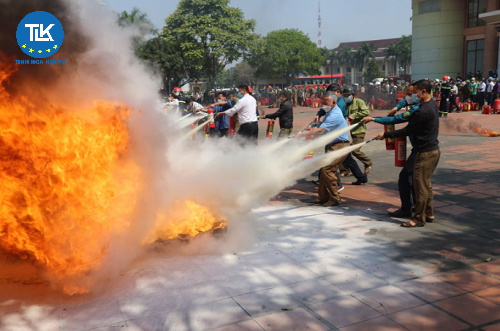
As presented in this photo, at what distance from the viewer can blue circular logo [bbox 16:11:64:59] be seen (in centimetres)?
413

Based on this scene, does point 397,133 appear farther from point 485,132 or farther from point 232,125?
point 485,132

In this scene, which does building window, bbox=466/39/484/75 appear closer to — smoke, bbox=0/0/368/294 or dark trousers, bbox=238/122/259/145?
dark trousers, bbox=238/122/259/145

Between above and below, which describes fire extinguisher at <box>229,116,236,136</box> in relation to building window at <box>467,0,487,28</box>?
below

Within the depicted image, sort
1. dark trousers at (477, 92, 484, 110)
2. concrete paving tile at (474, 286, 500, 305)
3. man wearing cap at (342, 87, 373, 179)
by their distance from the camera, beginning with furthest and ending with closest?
dark trousers at (477, 92, 484, 110), man wearing cap at (342, 87, 373, 179), concrete paving tile at (474, 286, 500, 305)

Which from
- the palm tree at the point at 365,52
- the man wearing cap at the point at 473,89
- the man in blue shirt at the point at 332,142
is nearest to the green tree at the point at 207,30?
the man wearing cap at the point at 473,89

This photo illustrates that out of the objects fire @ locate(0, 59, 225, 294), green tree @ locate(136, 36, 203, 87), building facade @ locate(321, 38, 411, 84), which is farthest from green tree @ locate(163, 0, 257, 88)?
building facade @ locate(321, 38, 411, 84)

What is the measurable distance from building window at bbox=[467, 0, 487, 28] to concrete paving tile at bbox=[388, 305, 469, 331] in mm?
38208

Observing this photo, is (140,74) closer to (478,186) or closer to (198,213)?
(198,213)

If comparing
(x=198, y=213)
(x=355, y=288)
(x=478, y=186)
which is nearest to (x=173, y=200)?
(x=198, y=213)

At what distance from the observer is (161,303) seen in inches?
160

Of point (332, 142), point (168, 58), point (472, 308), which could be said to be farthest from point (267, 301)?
point (168, 58)

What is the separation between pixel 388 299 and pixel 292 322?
39.6 inches

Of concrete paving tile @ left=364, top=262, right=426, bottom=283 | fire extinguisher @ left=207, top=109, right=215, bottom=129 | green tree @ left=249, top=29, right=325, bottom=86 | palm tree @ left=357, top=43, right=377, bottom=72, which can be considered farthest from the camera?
palm tree @ left=357, top=43, right=377, bottom=72

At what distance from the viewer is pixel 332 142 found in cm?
730
